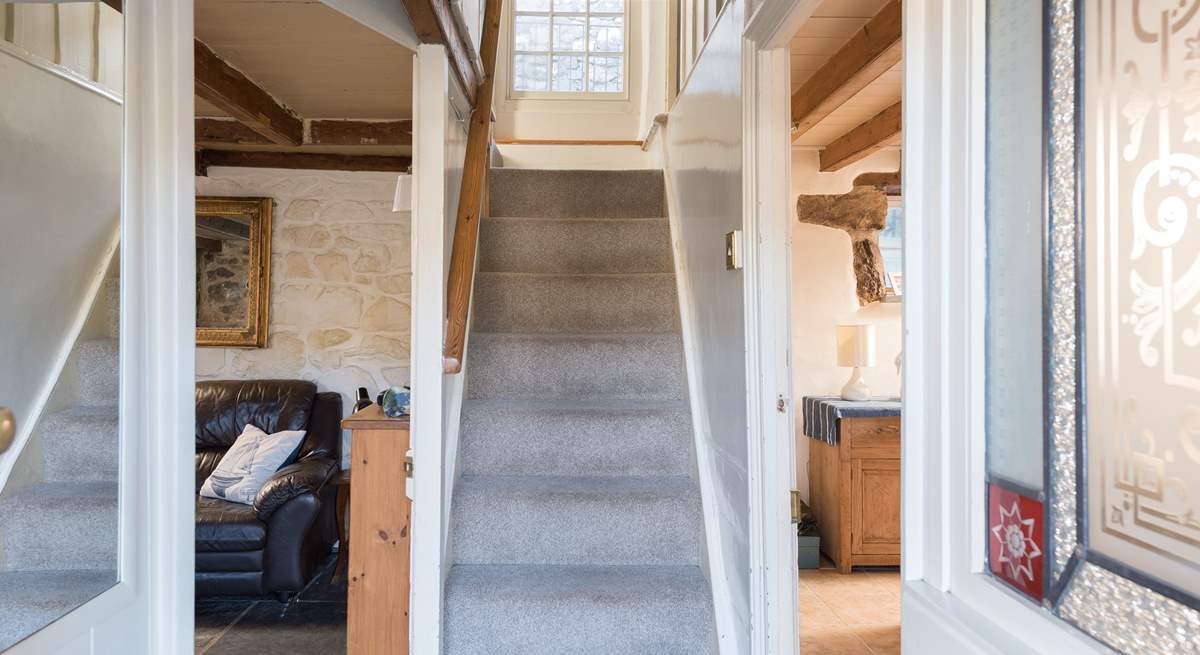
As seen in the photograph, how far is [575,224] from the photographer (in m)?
3.18

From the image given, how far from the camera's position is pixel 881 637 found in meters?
2.74

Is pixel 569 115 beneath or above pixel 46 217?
above

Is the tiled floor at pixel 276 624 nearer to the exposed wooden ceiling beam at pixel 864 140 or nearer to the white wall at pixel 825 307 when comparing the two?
the white wall at pixel 825 307

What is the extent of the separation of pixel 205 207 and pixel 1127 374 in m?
4.29

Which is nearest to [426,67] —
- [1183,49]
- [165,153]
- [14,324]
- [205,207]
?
[165,153]

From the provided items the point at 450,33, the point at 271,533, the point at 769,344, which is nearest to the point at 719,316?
the point at 769,344

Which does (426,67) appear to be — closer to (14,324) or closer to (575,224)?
(14,324)

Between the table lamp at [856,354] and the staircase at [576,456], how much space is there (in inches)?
50.9

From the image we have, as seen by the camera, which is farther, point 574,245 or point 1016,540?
point 574,245

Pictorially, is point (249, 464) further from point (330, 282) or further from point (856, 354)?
point (856, 354)

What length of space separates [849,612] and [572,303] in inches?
72.8

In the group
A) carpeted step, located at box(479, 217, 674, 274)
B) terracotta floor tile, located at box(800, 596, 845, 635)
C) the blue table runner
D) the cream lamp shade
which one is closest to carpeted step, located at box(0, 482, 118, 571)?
carpeted step, located at box(479, 217, 674, 274)

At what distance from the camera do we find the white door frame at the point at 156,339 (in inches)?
38.0

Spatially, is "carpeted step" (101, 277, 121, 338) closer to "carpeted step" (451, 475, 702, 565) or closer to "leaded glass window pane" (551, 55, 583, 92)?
"carpeted step" (451, 475, 702, 565)
